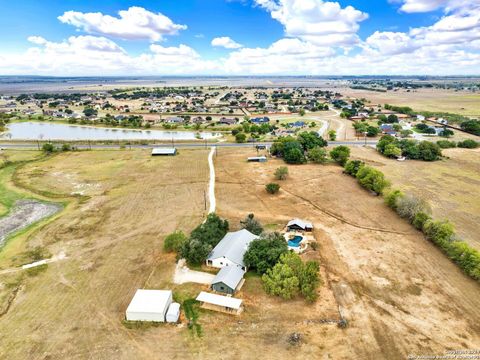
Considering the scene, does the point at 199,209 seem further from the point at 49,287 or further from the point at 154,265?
the point at 49,287

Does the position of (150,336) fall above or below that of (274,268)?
below

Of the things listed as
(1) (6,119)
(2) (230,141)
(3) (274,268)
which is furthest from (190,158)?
(1) (6,119)

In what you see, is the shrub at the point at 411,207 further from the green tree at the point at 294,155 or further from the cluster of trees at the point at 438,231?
the green tree at the point at 294,155

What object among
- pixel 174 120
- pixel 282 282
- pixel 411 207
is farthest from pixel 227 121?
pixel 282 282

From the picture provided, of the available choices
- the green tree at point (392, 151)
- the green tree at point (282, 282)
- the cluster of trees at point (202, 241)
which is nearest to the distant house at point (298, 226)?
the cluster of trees at point (202, 241)

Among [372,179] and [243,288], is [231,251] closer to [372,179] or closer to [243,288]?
[243,288]

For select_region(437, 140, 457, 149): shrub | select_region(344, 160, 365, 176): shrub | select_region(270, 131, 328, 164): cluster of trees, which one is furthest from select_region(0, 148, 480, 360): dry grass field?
select_region(437, 140, 457, 149): shrub
